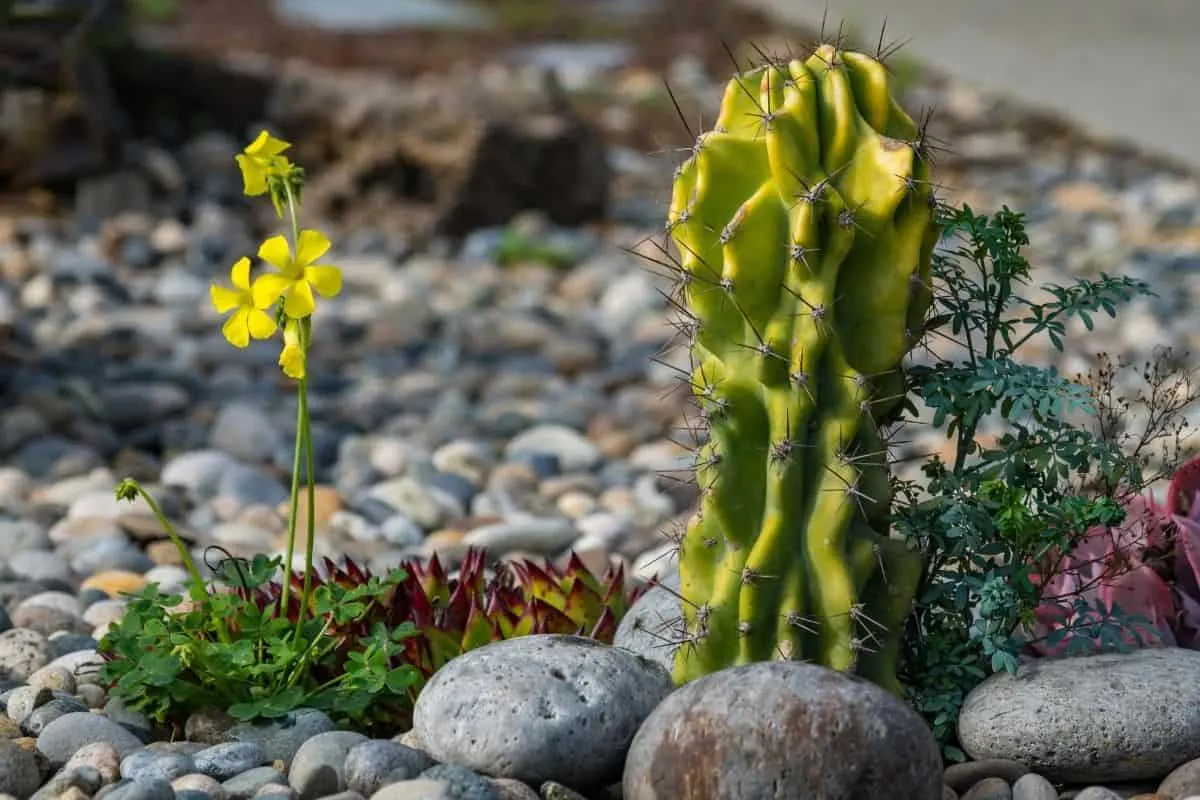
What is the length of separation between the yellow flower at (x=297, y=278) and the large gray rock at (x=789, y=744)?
899 millimetres

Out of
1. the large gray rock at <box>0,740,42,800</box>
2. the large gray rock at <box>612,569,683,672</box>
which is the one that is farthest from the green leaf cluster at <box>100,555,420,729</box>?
the large gray rock at <box>612,569,683,672</box>

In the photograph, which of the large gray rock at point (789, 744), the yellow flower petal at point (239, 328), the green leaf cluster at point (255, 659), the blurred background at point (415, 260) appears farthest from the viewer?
the blurred background at point (415, 260)

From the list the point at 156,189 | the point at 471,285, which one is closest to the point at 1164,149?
the point at 471,285

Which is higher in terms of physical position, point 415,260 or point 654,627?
point 415,260

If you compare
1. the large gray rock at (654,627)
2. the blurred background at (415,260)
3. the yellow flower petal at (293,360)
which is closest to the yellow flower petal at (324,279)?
the yellow flower petal at (293,360)

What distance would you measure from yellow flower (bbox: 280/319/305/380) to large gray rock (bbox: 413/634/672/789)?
567mm

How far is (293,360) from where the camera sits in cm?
272

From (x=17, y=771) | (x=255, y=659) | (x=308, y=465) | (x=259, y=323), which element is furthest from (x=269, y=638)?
(x=259, y=323)

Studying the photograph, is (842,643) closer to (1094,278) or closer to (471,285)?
(471,285)

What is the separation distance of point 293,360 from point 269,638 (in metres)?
0.55

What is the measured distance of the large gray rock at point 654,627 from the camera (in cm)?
304

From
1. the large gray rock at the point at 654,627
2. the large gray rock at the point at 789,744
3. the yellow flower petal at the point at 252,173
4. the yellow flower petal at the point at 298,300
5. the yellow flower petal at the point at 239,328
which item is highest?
the yellow flower petal at the point at 252,173

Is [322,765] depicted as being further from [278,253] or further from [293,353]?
[278,253]

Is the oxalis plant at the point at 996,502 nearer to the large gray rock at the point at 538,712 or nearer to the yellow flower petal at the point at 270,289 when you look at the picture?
the large gray rock at the point at 538,712
